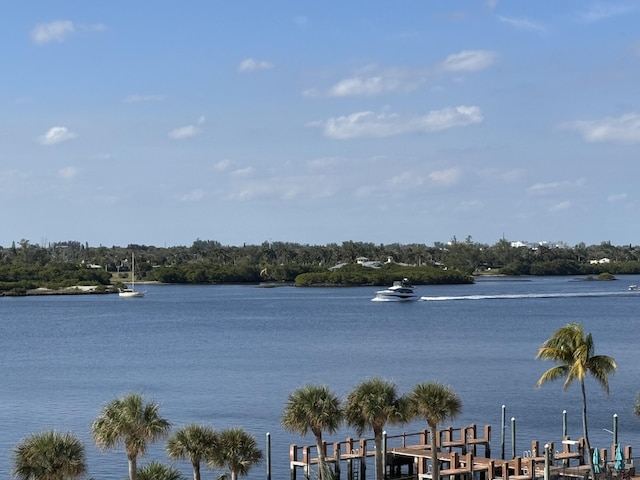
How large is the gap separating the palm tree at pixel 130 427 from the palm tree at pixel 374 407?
7.45m

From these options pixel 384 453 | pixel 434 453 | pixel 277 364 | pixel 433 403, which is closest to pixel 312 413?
pixel 433 403

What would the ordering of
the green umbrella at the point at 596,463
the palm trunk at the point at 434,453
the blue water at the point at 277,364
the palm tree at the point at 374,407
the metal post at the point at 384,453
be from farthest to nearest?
the blue water at the point at 277,364 < the metal post at the point at 384,453 < the green umbrella at the point at 596,463 < the palm trunk at the point at 434,453 < the palm tree at the point at 374,407

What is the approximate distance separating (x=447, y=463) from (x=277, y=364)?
50963 mm

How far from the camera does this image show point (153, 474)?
1319 inches

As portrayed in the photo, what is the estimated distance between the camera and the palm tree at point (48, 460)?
100 feet

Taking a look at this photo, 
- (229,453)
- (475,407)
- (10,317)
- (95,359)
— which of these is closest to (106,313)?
(10,317)

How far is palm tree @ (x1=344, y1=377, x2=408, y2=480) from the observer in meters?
37.8

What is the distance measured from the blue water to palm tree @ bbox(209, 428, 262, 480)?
1152cm

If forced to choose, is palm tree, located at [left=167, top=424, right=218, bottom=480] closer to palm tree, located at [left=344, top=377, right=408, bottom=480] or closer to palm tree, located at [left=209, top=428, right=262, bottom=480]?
palm tree, located at [left=209, top=428, right=262, bottom=480]

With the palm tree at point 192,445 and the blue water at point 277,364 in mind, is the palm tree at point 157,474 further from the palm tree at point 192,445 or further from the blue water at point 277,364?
the blue water at point 277,364

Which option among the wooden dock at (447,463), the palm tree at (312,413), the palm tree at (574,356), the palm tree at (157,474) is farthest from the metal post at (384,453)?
the palm tree at (157,474)

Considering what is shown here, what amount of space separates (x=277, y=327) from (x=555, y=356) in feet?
352

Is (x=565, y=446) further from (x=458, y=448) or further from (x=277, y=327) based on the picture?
(x=277, y=327)

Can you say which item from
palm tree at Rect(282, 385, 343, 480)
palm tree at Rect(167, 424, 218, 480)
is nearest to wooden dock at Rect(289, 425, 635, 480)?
palm tree at Rect(282, 385, 343, 480)
